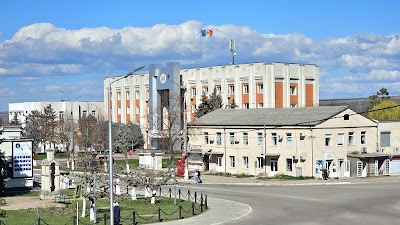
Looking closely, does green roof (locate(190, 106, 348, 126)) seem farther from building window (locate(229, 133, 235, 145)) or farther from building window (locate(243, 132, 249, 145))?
building window (locate(229, 133, 235, 145))

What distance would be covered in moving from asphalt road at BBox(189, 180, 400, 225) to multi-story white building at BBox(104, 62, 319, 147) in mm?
37648

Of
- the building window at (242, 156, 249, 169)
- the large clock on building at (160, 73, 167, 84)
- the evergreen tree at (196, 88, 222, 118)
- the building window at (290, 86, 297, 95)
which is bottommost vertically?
the building window at (242, 156, 249, 169)

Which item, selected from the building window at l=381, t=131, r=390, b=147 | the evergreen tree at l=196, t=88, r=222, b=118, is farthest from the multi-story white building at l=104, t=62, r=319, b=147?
the building window at l=381, t=131, r=390, b=147

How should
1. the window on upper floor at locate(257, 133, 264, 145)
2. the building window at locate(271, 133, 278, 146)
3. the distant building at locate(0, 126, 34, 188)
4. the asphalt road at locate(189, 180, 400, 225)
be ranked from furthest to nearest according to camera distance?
the window on upper floor at locate(257, 133, 264, 145) < the building window at locate(271, 133, 278, 146) < the distant building at locate(0, 126, 34, 188) < the asphalt road at locate(189, 180, 400, 225)

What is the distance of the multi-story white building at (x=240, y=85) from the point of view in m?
90.1

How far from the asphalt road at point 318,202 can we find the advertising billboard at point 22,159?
14.7 meters

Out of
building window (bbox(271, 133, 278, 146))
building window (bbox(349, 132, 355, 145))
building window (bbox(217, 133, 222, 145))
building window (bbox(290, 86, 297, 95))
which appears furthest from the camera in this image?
building window (bbox(290, 86, 297, 95))

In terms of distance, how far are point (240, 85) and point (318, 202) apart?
54.9 meters

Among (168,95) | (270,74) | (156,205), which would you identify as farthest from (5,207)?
(168,95)

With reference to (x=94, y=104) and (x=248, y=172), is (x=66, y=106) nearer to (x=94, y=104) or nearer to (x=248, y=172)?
(x=94, y=104)

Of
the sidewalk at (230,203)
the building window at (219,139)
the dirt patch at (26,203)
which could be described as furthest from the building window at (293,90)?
the dirt patch at (26,203)

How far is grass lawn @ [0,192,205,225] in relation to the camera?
106 ft

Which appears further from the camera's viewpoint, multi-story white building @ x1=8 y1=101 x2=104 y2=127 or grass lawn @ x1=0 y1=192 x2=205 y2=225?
multi-story white building @ x1=8 y1=101 x2=104 y2=127

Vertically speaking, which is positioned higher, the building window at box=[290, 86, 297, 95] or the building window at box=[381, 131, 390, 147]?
the building window at box=[290, 86, 297, 95]
